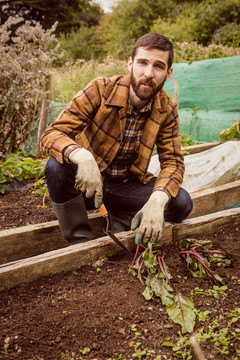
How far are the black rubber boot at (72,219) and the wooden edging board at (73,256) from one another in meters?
0.23

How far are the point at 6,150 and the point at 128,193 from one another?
2726mm

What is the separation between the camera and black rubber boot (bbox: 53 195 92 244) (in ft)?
6.66

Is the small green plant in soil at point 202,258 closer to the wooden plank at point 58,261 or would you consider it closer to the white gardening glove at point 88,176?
the wooden plank at point 58,261

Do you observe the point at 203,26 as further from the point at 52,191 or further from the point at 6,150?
the point at 52,191

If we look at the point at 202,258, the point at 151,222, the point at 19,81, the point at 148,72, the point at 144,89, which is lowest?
the point at 202,258

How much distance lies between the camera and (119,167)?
241cm

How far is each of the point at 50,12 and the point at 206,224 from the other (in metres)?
26.4

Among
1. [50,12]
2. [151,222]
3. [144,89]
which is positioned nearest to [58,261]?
→ [151,222]

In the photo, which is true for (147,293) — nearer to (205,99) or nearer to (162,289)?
(162,289)

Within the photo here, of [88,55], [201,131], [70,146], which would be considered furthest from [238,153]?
[88,55]

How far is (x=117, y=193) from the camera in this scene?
95.1 inches

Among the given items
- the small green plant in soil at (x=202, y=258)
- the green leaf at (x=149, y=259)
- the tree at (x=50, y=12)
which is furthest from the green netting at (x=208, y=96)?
the tree at (x=50, y=12)

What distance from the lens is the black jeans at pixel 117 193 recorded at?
2.03m

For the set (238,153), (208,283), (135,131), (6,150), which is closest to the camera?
(208,283)
